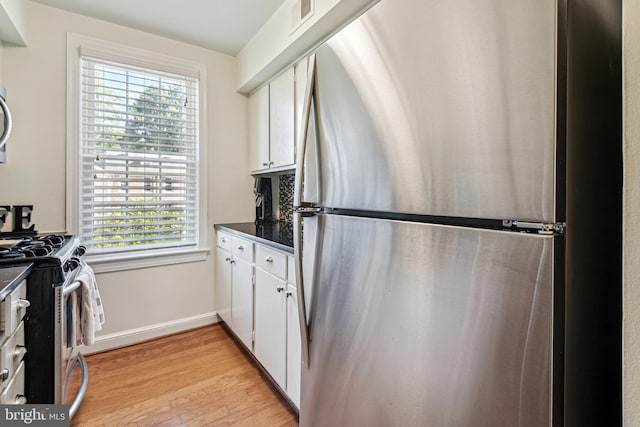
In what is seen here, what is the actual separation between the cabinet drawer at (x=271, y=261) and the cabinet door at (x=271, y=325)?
4 cm

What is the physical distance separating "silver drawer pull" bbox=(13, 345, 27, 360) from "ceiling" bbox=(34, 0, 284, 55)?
2062mm

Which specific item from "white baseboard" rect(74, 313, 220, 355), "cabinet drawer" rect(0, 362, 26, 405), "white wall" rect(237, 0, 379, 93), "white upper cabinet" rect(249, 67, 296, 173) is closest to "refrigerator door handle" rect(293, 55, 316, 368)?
"white wall" rect(237, 0, 379, 93)

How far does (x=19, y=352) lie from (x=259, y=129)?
204 centimetres

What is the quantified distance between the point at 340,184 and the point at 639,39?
0.71 metres

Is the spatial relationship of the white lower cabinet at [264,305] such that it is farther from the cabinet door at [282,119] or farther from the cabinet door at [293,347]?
the cabinet door at [282,119]

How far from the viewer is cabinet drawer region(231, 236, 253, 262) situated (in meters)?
2.06

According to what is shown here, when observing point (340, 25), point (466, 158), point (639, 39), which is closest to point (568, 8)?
point (639, 39)

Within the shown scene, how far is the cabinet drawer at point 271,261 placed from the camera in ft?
5.45

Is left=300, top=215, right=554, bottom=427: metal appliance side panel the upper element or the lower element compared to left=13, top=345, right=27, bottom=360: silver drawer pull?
upper

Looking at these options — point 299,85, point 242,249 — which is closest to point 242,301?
point 242,249

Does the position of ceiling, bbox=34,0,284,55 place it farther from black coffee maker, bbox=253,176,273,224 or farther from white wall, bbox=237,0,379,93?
black coffee maker, bbox=253,176,273,224

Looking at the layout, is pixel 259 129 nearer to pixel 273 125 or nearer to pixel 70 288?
pixel 273 125

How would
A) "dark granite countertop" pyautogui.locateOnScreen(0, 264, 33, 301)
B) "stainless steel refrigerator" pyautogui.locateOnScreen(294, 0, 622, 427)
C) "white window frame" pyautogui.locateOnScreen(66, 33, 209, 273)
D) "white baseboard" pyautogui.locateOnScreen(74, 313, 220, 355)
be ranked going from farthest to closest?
"white baseboard" pyautogui.locateOnScreen(74, 313, 220, 355) < "white window frame" pyautogui.locateOnScreen(66, 33, 209, 273) < "dark granite countertop" pyautogui.locateOnScreen(0, 264, 33, 301) < "stainless steel refrigerator" pyautogui.locateOnScreen(294, 0, 622, 427)

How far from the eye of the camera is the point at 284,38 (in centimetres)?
197
